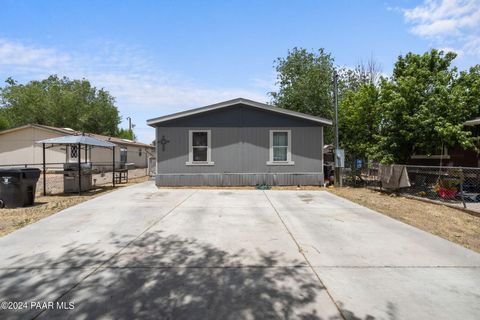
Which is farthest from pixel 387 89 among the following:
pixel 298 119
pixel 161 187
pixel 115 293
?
pixel 115 293

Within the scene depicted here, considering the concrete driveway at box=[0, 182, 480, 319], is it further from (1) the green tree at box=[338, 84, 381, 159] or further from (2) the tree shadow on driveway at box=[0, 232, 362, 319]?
(1) the green tree at box=[338, 84, 381, 159]

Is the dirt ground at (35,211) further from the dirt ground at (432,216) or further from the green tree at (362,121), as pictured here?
the green tree at (362,121)

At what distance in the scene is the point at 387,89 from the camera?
13688mm

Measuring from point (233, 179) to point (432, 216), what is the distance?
829 cm

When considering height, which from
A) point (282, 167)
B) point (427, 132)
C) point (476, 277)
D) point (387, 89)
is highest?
point (387, 89)

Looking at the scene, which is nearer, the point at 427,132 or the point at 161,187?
the point at 427,132

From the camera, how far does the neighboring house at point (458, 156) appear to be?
12.8 metres

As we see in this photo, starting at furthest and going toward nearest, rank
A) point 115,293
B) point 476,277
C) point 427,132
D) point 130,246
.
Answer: point 427,132 → point 130,246 → point 476,277 → point 115,293

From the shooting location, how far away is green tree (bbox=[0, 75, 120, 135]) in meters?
41.8

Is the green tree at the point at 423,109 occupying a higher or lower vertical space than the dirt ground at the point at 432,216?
higher

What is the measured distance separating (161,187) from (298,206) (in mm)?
7161

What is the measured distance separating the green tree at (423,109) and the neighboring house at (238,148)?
2904 millimetres

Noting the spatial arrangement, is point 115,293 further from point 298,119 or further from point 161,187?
point 298,119

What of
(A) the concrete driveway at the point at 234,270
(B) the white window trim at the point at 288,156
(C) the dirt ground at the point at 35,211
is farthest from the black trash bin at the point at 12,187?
(B) the white window trim at the point at 288,156
